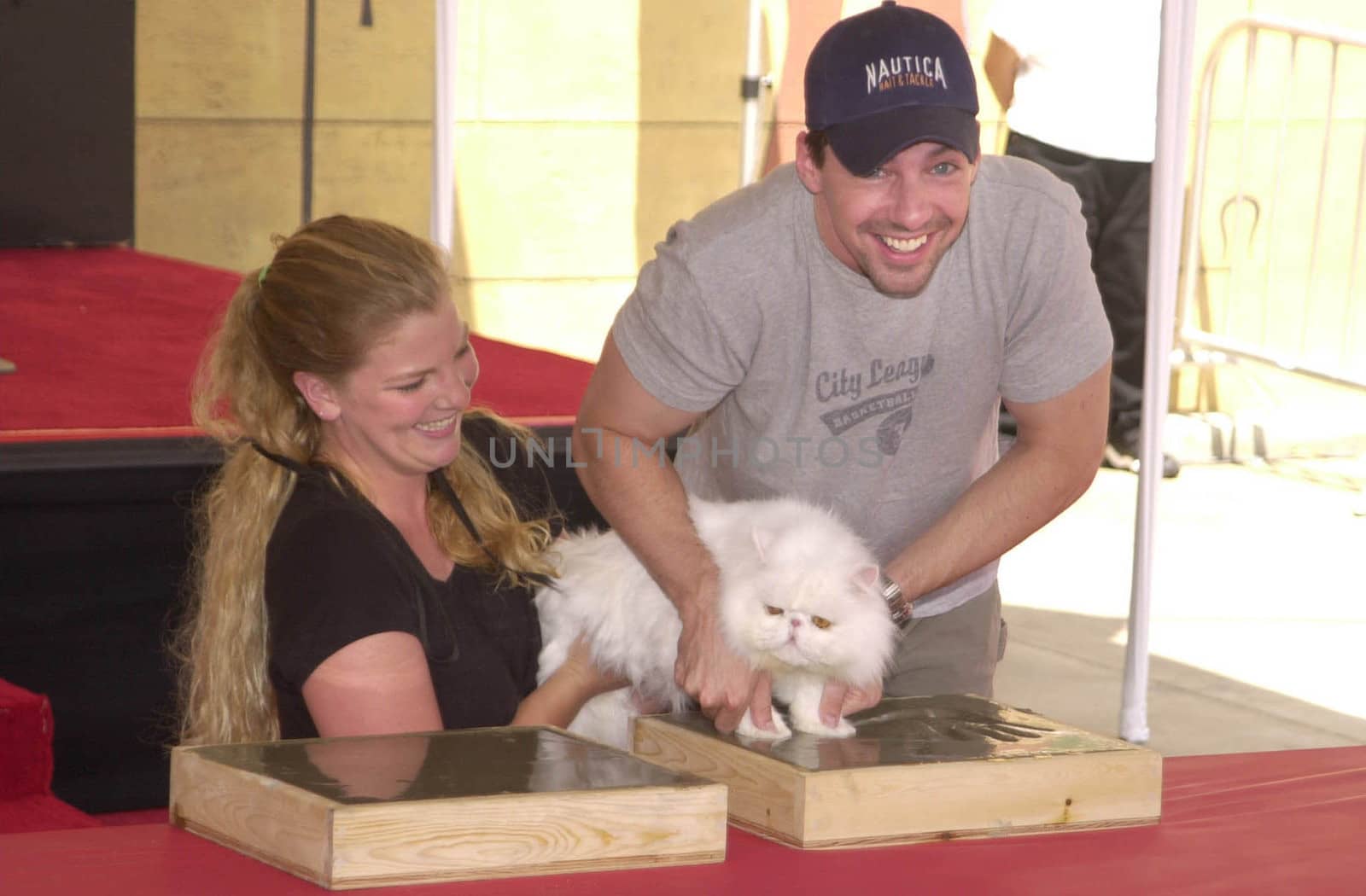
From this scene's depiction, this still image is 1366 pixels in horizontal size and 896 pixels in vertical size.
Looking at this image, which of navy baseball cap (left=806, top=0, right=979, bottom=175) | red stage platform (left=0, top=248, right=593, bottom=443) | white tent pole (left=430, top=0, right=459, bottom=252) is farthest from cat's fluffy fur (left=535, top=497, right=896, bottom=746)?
white tent pole (left=430, top=0, right=459, bottom=252)

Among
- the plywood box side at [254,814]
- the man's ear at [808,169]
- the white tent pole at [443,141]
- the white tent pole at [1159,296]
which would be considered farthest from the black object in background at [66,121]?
the plywood box side at [254,814]

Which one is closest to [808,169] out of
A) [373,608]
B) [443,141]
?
[373,608]

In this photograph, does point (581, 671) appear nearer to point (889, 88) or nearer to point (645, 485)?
point (645, 485)

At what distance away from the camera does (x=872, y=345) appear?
90.1 inches

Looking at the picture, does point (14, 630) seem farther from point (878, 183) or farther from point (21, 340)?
point (878, 183)

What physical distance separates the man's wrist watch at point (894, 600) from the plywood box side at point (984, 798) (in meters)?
0.55

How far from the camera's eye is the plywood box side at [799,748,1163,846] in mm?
1544

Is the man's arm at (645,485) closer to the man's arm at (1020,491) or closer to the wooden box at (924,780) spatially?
the man's arm at (1020,491)

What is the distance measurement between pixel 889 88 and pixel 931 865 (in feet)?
3.15

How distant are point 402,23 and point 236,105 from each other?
0.64 metres

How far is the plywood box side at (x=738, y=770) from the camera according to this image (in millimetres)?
1554

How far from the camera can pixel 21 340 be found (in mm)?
3877

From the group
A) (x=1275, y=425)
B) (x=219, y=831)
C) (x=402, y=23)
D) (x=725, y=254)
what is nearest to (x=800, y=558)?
(x=725, y=254)

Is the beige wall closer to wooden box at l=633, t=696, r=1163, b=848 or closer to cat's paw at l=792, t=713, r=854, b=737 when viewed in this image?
cat's paw at l=792, t=713, r=854, b=737
